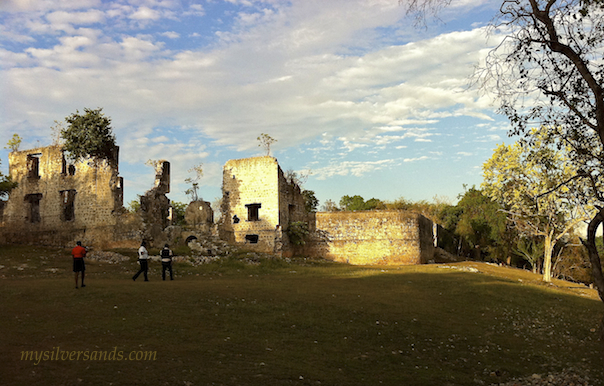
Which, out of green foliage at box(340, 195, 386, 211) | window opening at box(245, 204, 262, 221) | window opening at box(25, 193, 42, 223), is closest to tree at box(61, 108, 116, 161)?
window opening at box(25, 193, 42, 223)

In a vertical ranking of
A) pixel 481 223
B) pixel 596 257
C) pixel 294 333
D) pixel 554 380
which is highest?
pixel 481 223

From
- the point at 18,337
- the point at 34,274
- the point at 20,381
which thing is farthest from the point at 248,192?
the point at 20,381

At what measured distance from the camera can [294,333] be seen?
1041 cm

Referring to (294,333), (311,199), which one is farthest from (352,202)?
(294,333)

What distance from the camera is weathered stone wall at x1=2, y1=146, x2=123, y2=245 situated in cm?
2786

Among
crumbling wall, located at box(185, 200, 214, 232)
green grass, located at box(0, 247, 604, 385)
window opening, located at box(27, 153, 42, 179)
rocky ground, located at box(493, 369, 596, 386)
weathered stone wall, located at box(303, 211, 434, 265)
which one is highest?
window opening, located at box(27, 153, 42, 179)

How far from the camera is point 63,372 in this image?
23.1 feet

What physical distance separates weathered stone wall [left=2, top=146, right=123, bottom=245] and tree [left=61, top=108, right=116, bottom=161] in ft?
1.66

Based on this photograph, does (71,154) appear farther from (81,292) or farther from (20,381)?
(20,381)

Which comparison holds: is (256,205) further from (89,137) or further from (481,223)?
(481,223)

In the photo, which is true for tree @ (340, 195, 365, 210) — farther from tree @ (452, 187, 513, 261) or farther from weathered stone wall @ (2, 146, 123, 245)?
weathered stone wall @ (2, 146, 123, 245)

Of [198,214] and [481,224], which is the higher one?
[198,214]

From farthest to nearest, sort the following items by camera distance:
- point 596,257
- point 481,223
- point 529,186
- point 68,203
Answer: point 481,223 < point 68,203 < point 529,186 < point 596,257

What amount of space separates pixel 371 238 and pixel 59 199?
19.6 meters
